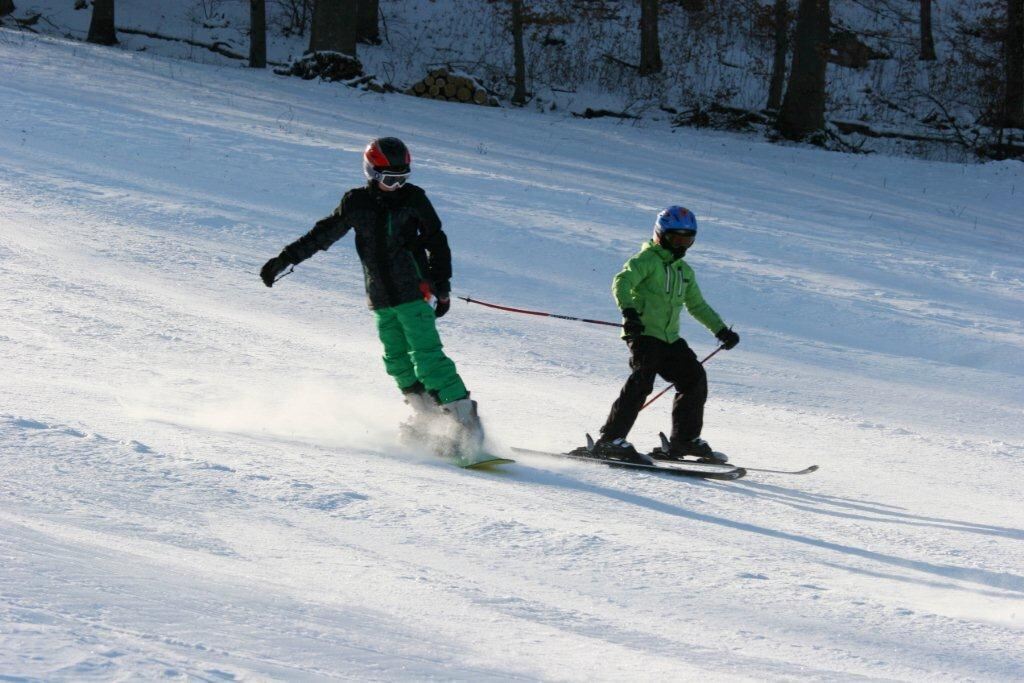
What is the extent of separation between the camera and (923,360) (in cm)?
1043

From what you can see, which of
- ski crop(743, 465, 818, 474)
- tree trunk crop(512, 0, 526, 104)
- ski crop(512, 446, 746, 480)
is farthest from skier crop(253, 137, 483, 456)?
tree trunk crop(512, 0, 526, 104)

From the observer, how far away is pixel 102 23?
28109mm

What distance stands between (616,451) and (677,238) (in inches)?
51.1

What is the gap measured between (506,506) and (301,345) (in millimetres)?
4236

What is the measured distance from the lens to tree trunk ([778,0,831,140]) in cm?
2434

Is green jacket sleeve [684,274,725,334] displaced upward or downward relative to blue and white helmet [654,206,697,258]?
downward

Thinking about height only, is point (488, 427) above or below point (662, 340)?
below

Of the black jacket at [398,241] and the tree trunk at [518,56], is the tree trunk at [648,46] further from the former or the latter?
the black jacket at [398,241]

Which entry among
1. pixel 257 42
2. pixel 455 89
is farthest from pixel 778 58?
pixel 257 42

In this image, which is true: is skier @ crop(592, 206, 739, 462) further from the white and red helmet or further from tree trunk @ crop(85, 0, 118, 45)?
tree trunk @ crop(85, 0, 118, 45)

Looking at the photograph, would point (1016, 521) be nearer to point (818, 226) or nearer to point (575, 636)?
point (575, 636)

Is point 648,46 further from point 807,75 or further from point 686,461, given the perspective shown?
point 686,461

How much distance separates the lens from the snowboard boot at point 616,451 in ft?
22.3

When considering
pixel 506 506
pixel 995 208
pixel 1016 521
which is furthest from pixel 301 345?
pixel 995 208
